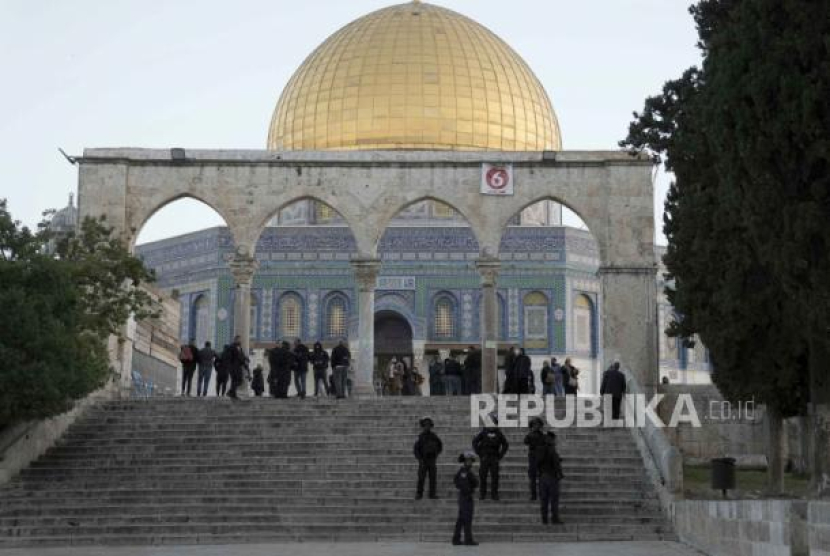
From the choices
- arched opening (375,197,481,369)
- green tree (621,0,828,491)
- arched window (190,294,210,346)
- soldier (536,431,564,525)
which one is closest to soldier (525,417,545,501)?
soldier (536,431,564,525)

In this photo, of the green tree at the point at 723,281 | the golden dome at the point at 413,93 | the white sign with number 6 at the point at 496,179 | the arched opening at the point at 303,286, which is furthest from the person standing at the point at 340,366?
the arched opening at the point at 303,286

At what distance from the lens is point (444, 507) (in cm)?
1481

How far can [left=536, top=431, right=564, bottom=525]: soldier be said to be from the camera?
46.4 feet

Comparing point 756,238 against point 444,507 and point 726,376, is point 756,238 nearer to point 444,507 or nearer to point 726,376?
point 726,376

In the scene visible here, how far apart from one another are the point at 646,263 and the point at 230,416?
24.2ft

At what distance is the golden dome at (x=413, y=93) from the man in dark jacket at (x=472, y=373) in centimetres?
1095

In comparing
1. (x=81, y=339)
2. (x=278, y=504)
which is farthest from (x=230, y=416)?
(x=278, y=504)

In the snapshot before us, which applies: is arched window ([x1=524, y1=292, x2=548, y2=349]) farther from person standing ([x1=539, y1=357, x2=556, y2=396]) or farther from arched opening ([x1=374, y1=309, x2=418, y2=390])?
person standing ([x1=539, y1=357, x2=556, y2=396])

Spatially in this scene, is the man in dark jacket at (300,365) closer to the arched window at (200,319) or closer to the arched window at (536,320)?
the arched window at (536,320)

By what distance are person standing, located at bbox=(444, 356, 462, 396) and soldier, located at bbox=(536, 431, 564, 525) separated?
747 centimetres

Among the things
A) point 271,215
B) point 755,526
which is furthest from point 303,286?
point 755,526

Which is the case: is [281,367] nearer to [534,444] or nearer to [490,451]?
[490,451]

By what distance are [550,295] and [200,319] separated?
8664 mm

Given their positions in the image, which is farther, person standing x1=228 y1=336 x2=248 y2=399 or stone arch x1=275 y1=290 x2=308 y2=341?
stone arch x1=275 y1=290 x2=308 y2=341
